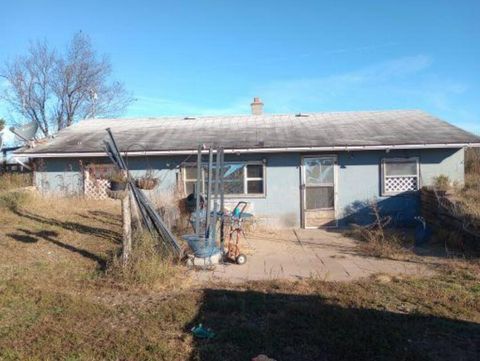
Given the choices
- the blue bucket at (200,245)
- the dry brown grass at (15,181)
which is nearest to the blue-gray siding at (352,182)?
the blue bucket at (200,245)

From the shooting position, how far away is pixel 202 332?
16.7 ft

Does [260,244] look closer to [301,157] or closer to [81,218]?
[301,157]

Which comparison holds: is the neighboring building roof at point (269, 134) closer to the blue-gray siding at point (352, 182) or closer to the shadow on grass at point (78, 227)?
the blue-gray siding at point (352, 182)

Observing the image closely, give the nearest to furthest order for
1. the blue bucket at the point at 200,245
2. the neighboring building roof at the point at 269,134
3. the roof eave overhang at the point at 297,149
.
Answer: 1. the blue bucket at the point at 200,245
2. the roof eave overhang at the point at 297,149
3. the neighboring building roof at the point at 269,134

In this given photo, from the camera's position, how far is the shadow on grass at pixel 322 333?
4.60 metres

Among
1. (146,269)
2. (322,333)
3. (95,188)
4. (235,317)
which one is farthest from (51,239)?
(322,333)

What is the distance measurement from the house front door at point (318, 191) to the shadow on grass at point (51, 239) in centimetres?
686

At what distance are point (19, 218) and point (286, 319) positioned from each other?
976 centimetres

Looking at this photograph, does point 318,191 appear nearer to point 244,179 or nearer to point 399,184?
point 244,179

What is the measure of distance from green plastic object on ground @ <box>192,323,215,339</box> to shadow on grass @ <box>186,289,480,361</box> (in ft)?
0.21

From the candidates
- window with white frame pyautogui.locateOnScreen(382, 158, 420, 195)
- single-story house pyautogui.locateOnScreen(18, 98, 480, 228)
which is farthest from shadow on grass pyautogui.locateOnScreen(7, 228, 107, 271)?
window with white frame pyautogui.locateOnScreen(382, 158, 420, 195)

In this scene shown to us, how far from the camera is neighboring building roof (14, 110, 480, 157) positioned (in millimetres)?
13867

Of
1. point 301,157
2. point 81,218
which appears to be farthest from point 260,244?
point 81,218

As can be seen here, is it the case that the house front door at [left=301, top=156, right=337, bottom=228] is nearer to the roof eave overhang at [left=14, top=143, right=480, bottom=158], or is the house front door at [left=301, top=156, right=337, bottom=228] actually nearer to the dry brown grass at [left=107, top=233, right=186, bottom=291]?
the roof eave overhang at [left=14, top=143, right=480, bottom=158]
